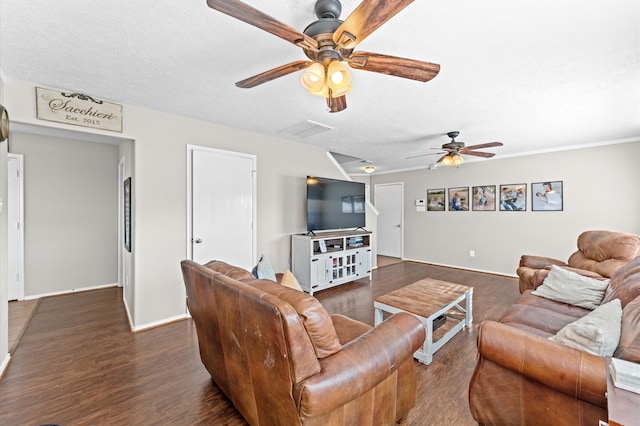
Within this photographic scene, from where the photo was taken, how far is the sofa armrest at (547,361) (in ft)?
3.81

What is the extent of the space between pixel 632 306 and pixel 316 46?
2.24 meters

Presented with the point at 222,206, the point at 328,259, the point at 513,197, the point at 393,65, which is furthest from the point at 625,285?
the point at 222,206

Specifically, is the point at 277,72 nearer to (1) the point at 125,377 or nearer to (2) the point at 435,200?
(1) the point at 125,377

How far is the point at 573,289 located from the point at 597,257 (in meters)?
1.30

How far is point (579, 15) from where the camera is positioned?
155 centimetres

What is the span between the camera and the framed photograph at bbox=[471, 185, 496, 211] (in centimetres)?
548

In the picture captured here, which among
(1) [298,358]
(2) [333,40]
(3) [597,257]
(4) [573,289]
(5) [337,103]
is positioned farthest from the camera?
(3) [597,257]

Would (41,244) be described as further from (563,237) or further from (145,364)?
(563,237)

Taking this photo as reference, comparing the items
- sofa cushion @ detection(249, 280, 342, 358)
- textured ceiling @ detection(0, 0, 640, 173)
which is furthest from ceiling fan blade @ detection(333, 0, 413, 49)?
sofa cushion @ detection(249, 280, 342, 358)

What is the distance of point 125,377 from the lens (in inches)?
83.4

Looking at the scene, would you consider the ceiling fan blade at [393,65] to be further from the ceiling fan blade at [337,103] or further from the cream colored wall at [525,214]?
the cream colored wall at [525,214]

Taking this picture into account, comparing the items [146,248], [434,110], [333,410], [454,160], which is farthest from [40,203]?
[454,160]

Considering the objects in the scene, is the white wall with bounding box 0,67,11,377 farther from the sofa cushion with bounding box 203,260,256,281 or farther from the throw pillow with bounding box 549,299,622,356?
the throw pillow with bounding box 549,299,622,356

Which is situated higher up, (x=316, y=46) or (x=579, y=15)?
(x=579, y=15)
